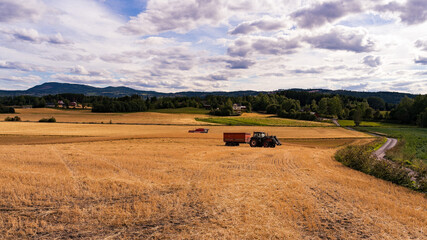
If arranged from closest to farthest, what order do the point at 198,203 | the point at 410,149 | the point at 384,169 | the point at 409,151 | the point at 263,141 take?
the point at 198,203 → the point at 384,169 → the point at 263,141 → the point at 409,151 → the point at 410,149

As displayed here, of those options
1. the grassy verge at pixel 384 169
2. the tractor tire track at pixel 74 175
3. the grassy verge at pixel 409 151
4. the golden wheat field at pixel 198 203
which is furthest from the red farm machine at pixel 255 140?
the tractor tire track at pixel 74 175

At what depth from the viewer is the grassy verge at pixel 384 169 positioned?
19.3 meters

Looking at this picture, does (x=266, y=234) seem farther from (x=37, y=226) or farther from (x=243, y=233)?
(x=37, y=226)

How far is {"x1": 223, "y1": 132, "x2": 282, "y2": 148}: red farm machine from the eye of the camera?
136ft

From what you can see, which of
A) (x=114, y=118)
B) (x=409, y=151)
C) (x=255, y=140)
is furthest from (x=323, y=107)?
(x=255, y=140)

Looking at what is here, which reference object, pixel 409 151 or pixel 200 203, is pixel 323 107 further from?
pixel 200 203

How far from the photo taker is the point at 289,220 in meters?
12.5

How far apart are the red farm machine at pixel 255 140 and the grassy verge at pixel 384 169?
12227 millimetres

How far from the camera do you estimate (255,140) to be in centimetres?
4225

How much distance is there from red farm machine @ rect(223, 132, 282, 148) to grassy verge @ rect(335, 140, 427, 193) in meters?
12.2

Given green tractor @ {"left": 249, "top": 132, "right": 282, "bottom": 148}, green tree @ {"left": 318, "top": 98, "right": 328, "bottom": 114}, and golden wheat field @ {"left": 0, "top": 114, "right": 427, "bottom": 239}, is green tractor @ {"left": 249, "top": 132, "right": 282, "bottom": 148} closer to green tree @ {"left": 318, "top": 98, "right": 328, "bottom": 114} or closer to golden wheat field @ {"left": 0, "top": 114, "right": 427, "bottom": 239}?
golden wheat field @ {"left": 0, "top": 114, "right": 427, "bottom": 239}

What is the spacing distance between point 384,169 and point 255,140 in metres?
21.5

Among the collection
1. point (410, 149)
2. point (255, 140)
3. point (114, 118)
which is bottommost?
point (410, 149)

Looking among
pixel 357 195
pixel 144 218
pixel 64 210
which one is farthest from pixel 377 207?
pixel 64 210
